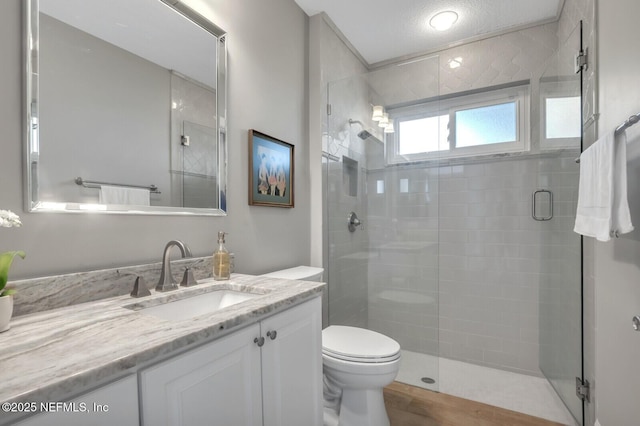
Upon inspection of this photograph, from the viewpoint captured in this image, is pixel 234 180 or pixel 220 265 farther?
pixel 234 180

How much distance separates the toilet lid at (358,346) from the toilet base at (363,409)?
0.20 meters

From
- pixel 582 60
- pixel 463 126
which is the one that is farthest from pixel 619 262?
pixel 463 126

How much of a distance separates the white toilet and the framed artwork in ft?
3.00

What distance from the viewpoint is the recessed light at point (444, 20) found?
2.26 metres

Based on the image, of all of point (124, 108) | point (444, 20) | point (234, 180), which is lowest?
point (234, 180)

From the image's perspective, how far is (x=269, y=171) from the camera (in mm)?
1920

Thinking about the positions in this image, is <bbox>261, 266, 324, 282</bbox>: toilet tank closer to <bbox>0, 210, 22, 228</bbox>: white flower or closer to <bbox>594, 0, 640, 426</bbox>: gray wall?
<bbox>0, 210, 22, 228</bbox>: white flower

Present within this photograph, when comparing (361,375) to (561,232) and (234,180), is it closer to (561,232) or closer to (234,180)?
(234,180)

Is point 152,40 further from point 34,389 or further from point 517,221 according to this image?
point 517,221

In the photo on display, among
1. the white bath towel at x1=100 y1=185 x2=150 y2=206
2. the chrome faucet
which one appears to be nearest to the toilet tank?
the chrome faucet

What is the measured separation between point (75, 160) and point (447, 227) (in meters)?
2.57

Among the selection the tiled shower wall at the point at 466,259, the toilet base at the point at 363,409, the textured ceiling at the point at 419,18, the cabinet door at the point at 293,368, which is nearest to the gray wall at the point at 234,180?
the textured ceiling at the point at 419,18

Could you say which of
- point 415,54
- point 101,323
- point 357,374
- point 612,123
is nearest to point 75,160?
point 101,323

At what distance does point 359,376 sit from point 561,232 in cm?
171
